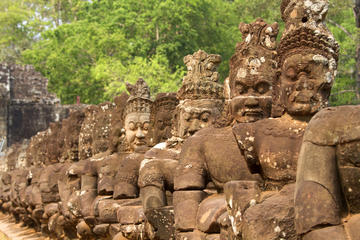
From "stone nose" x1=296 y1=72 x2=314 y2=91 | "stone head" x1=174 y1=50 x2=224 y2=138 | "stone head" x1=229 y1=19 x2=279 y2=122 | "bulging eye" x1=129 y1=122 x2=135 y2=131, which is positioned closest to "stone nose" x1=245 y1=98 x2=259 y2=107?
"stone head" x1=229 y1=19 x2=279 y2=122

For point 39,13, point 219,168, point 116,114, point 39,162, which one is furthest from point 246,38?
point 39,13

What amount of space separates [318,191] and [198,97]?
4236 mm

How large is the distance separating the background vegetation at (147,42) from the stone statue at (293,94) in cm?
1380

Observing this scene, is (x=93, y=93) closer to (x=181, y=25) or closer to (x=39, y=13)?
(x=181, y=25)

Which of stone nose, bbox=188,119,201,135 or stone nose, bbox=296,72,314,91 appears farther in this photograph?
stone nose, bbox=188,119,201,135

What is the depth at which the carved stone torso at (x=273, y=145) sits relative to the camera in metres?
4.24

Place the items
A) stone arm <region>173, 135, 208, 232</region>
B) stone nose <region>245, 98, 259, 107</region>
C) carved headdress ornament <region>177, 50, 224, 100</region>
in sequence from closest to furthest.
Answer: stone arm <region>173, 135, 208, 232</region>, stone nose <region>245, 98, 259, 107</region>, carved headdress ornament <region>177, 50, 224, 100</region>

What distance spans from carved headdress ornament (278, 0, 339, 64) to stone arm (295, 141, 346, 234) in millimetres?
1144

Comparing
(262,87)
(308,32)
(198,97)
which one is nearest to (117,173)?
(198,97)

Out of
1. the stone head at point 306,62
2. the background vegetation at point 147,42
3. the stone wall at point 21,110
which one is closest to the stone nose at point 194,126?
the stone head at point 306,62

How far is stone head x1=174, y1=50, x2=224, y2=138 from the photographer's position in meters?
7.30

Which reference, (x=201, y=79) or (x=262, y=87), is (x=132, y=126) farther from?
(x=262, y=87)

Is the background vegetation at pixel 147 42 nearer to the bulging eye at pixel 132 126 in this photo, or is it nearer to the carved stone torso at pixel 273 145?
the bulging eye at pixel 132 126

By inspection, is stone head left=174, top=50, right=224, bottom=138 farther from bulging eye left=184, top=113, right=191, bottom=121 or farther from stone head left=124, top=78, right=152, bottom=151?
stone head left=124, top=78, right=152, bottom=151
